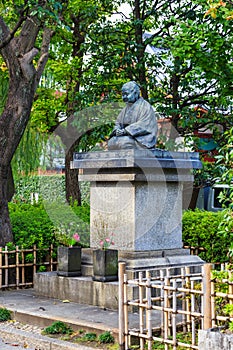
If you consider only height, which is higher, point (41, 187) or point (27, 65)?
point (27, 65)

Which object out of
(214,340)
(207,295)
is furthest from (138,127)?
(214,340)

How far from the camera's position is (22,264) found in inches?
464

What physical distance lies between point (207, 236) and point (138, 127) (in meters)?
3.52

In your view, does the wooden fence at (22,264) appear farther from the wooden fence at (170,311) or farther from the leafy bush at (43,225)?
the wooden fence at (170,311)

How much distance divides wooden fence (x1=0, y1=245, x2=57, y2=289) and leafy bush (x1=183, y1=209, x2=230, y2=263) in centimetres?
282

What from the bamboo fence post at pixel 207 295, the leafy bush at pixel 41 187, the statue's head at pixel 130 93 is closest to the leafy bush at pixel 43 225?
the statue's head at pixel 130 93

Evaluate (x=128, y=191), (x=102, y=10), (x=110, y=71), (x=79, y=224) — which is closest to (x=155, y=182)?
(x=128, y=191)

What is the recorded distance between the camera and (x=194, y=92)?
1689 centimetres

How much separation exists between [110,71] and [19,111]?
4.39m

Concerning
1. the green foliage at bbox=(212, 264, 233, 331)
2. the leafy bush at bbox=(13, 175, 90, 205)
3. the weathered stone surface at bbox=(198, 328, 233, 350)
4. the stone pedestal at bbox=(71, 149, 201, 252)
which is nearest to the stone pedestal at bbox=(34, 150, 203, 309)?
the stone pedestal at bbox=(71, 149, 201, 252)

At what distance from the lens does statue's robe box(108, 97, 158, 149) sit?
34.1ft

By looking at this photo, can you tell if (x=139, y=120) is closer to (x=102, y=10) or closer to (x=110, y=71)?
(x=110, y=71)

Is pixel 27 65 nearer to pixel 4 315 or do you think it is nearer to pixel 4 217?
pixel 4 217

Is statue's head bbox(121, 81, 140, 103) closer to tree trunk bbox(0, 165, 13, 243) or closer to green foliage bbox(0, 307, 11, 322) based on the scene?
tree trunk bbox(0, 165, 13, 243)
